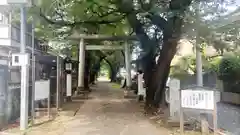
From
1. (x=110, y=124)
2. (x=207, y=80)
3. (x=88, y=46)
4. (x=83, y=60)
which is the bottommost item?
(x=110, y=124)

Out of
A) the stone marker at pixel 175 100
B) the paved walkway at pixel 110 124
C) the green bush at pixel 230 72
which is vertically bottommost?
the paved walkway at pixel 110 124

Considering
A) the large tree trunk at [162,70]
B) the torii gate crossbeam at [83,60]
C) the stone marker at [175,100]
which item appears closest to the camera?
the stone marker at [175,100]

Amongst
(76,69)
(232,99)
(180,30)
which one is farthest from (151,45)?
(76,69)

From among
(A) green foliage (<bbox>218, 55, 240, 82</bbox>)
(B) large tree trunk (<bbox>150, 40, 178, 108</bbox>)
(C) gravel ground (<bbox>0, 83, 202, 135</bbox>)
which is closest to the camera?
(C) gravel ground (<bbox>0, 83, 202, 135</bbox>)

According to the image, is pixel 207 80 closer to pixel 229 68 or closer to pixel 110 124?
pixel 229 68

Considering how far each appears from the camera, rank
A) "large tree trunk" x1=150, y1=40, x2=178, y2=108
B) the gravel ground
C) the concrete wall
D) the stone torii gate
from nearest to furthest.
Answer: the gravel ground
"large tree trunk" x1=150, y1=40, x2=178, y2=108
the concrete wall
the stone torii gate

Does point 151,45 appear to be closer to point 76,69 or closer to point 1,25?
point 1,25

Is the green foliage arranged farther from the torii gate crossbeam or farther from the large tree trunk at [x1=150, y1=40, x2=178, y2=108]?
the torii gate crossbeam

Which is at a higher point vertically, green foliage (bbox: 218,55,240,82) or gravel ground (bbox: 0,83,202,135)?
green foliage (bbox: 218,55,240,82)

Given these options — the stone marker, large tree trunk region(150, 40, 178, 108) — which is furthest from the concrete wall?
the stone marker

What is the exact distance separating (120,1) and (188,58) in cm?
906

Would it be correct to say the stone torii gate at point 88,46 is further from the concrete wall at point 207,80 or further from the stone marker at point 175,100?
the stone marker at point 175,100

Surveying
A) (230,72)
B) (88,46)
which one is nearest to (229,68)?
(230,72)

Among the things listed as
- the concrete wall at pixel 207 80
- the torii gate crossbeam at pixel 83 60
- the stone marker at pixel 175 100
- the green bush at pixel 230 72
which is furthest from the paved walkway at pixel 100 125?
the torii gate crossbeam at pixel 83 60
